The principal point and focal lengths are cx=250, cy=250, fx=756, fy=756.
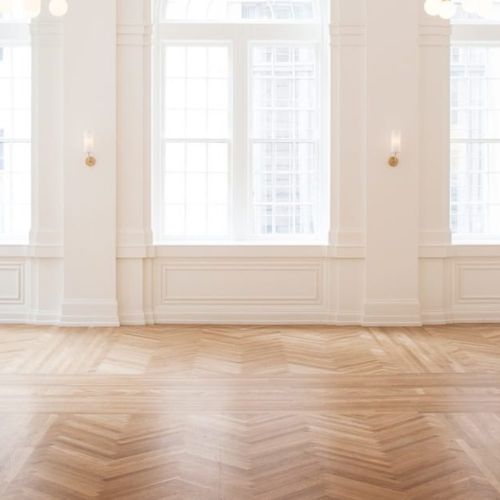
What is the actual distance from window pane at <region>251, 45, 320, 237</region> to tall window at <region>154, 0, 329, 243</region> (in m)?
0.01

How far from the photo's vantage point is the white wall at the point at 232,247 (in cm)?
834

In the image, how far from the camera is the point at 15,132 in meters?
8.88

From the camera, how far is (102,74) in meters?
8.30

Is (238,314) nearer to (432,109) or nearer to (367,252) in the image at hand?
(367,252)

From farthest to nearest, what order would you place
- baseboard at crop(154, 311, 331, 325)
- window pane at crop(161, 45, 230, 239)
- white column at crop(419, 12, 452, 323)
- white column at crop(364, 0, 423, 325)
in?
1. window pane at crop(161, 45, 230, 239)
2. baseboard at crop(154, 311, 331, 325)
3. white column at crop(419, 12, 452, 323)
4. white column at crop(364, 0, 423, 325)

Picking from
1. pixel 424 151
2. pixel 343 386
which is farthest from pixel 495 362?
pixel 424 151

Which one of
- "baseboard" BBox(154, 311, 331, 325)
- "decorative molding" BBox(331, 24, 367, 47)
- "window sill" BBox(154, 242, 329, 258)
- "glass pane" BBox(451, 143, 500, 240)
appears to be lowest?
"baseboard" BBox(154, 311, 331, 325)

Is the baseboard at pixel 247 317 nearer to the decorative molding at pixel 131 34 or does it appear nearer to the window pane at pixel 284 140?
the window pane at pixel 284 140

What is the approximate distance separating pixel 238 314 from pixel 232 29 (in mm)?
3325

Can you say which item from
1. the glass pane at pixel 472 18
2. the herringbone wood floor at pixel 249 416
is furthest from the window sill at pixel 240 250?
the glass pane at pixel 472 18

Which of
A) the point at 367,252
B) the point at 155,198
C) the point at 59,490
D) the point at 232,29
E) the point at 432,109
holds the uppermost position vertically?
the point at 232,29

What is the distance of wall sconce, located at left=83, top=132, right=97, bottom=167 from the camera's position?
8250 mm

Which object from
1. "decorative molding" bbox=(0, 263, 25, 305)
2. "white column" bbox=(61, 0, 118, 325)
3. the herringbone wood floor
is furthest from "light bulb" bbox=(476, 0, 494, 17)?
"decorative molding" bbox=(0, 263, 25, 305)

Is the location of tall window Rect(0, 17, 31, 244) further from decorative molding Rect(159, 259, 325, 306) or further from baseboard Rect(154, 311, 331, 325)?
baseboard Rect(154, 311, 331, 325)
